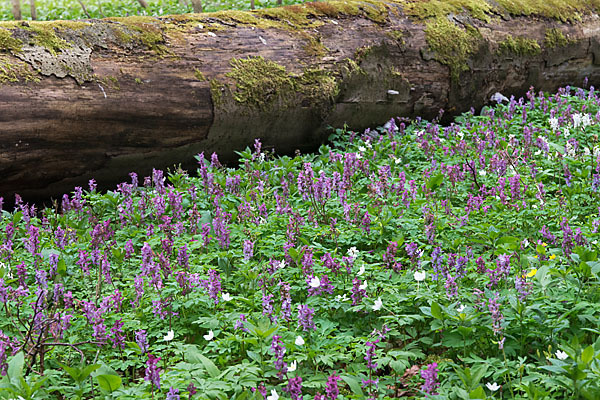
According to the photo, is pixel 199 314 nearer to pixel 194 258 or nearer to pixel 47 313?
pixel 194 258

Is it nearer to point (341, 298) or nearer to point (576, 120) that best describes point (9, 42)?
point (341, 298)

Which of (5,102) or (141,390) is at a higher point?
(5,102)

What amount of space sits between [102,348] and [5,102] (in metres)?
3.24

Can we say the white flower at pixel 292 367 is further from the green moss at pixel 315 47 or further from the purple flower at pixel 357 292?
the green moss at pixel 315 47

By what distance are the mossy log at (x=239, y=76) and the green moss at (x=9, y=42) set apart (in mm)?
12

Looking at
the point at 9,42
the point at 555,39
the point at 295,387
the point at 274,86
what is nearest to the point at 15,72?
the point at 9,42

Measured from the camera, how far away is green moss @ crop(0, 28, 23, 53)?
5.65 metres

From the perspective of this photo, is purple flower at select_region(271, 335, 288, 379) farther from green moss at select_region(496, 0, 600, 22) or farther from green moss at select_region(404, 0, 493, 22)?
green moss at select_region(496, 0, 600, 22)

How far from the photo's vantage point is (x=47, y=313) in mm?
3430

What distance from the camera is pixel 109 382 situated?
269 centimetres

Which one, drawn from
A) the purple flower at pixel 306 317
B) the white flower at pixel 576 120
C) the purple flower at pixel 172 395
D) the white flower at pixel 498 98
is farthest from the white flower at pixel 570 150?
the purple flower at pixel 172 395

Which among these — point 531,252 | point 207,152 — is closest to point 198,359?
point 531,252

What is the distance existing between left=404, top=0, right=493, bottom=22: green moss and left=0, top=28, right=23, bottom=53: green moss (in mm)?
5134

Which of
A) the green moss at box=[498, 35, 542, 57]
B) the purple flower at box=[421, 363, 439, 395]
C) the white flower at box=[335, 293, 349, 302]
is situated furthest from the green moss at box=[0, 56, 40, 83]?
the green moss at box=[498, 35, 542, 57]
